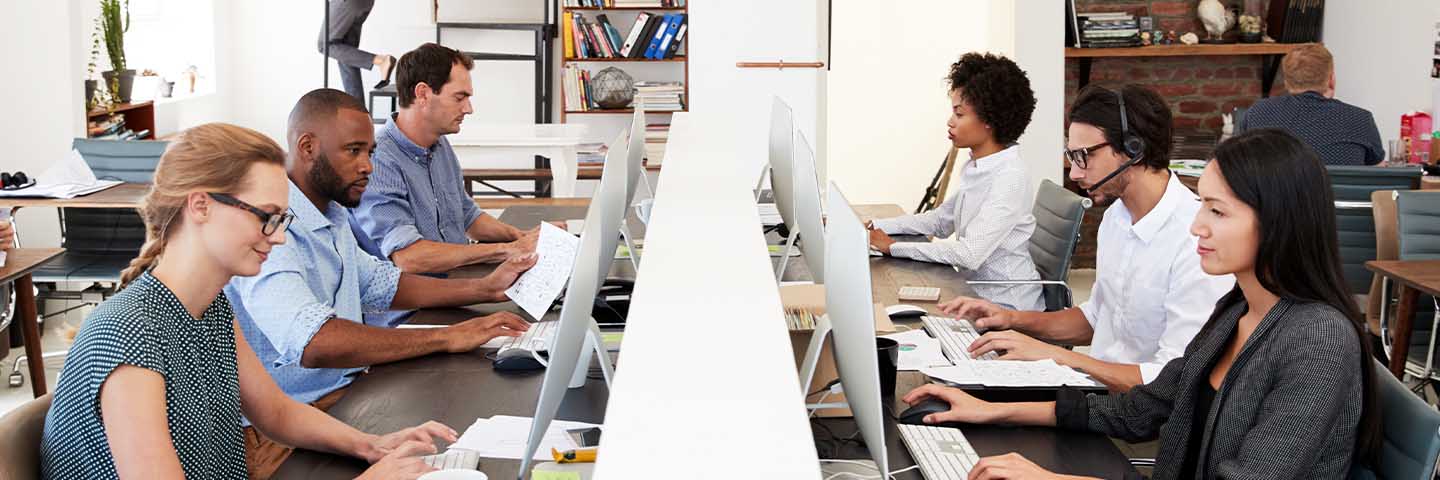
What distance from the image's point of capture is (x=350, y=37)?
25.8 ft

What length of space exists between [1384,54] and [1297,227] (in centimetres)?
490

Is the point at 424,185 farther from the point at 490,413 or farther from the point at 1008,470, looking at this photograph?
the point at 1008,470

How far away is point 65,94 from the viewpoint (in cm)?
627

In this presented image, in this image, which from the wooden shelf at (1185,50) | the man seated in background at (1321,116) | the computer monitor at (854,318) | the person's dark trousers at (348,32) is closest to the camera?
the computer monitor at (854,318)

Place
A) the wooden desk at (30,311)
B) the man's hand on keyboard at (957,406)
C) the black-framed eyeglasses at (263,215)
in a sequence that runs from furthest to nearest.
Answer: the wooden desk at (30,311) < the man's hand on keyboard at (957,406) < the black-framed eyeglasses at (263,215)

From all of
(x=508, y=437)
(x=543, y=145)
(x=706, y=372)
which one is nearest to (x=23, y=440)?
(x=508, y=437)

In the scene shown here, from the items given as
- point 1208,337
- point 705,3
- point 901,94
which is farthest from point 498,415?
point 901,94

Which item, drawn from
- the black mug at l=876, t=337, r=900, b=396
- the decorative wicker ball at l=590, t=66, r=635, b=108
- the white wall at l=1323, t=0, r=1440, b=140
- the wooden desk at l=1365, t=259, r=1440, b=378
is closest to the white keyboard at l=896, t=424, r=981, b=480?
the black mug at l=876, t=337, r=900, b=396

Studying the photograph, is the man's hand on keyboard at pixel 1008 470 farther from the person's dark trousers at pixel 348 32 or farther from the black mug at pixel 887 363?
the person's dark trousers at pixel 348 32

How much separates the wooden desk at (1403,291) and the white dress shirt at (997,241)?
94cm

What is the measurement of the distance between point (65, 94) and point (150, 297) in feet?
16.4

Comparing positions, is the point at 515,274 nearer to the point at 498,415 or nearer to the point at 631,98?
the point at 498,415

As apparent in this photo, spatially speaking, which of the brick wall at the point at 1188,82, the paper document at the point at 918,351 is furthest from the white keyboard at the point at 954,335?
the brick wall at the point at 1188,82

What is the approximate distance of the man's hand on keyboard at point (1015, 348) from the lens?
2.57m
